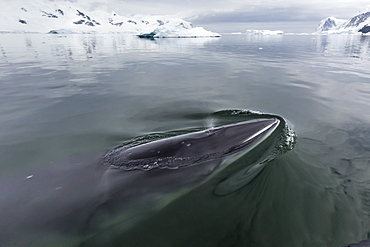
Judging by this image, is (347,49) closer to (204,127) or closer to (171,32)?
(204,127)

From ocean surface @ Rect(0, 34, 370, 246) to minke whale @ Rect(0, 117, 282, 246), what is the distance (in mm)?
46

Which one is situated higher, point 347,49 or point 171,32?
point 171,32

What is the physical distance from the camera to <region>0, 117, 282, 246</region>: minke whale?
3.87 m

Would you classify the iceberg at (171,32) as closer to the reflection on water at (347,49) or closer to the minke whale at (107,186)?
the reflection on water at (347,49)

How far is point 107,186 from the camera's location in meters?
4.63

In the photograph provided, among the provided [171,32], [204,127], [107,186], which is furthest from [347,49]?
[171,32]

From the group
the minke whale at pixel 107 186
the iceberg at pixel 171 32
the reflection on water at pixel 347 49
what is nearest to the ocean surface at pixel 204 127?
the minke whale at pixel 107 186

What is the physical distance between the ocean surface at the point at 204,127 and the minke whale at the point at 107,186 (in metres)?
0.05

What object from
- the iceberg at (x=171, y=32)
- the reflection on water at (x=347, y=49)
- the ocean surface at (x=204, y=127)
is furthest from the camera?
the iceberg at (x=171, y=32)

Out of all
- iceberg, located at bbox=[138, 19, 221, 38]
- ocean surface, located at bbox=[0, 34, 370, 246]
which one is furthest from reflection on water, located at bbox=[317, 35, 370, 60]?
iceberg, located at bbox=[138, 19, 221, 38]

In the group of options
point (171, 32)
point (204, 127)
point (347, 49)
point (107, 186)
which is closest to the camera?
point (107, 186)

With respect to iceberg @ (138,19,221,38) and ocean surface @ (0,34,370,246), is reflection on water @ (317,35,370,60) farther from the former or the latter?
iceberg @ (138,19,221,38)

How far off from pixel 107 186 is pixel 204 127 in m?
4.17

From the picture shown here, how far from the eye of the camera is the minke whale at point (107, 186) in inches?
152
